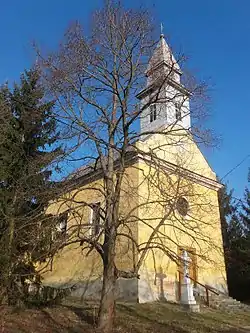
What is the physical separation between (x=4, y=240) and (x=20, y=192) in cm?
169

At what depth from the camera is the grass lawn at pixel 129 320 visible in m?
10.5

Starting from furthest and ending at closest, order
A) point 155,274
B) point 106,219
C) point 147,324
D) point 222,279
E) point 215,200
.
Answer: point 215,200, point 222,279, point 155,274, point 147,324, point 106,219

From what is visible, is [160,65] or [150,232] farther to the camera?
[150,232]

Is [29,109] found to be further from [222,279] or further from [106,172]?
[222,279]

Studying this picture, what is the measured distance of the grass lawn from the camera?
10.5m

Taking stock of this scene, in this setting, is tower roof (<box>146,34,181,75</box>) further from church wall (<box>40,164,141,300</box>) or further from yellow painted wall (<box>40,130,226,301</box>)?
church wall (<box>40,164,141,300</box>)

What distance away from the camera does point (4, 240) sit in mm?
11820

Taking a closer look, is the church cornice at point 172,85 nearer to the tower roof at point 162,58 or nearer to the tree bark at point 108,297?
the tower roof at point 162,58

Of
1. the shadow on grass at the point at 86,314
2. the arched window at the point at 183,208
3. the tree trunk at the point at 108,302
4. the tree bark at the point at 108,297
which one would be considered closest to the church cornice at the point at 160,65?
the arched window at the point at 183,208

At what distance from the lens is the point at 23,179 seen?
1204 cm

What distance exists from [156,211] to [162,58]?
861 centimetres

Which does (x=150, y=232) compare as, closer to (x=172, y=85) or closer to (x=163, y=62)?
(x=172, y=85)

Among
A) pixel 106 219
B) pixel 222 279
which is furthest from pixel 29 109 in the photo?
pixel 222 279

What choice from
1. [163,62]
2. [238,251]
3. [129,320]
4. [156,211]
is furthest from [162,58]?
[238,251]
